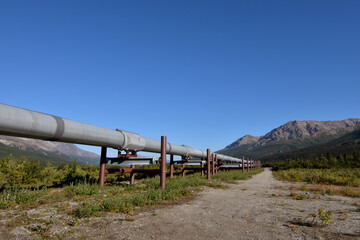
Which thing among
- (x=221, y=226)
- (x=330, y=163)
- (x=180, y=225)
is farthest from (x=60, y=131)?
(x=330, y=163)

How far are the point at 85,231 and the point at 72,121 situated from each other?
413 centimetres

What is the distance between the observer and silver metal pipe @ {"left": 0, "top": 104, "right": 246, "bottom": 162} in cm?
528

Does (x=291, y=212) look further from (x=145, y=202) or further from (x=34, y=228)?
(x=34, y=228)

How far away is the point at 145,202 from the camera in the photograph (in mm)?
6363

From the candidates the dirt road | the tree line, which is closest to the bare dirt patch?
the dirt road

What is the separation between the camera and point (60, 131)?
21.3 ft

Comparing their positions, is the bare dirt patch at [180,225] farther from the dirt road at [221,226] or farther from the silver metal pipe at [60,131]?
the silver metal pipe at [60,131]

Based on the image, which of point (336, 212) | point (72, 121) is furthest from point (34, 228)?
point (336, 212)

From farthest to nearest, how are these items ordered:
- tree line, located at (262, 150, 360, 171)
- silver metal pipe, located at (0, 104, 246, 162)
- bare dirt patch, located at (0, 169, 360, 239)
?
tree line, located at (262, 150, 360, 171) → silver metal pipe, located at (0, 104, 246, 162) → bare dirt patch, located at (0, 169, 360, 239)

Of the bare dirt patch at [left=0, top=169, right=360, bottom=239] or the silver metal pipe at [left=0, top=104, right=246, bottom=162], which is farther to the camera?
the silver metal pipe at [left=0, top=104, right=246, bottom=162]

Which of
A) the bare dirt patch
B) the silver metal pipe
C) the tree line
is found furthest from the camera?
the tree line

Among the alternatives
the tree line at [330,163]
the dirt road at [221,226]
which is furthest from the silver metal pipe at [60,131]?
the tree line at [330,163]

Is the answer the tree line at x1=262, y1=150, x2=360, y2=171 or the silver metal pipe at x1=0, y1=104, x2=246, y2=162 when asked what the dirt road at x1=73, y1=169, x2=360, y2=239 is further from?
the tree line at x1=262, y1=150, x2=360, y2=171

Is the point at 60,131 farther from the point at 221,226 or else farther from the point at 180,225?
the point at 221,226
